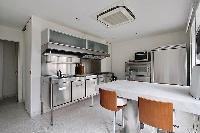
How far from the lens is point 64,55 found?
4113 mm

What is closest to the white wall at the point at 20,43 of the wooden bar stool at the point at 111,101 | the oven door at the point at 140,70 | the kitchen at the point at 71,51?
the kitchen at the point at 71,51

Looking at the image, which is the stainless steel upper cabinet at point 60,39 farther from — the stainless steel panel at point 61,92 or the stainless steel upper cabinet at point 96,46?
the stainless steel panel at point 61,92

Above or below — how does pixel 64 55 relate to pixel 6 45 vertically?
below

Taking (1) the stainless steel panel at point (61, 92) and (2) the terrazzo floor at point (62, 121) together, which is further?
(1) the stainless steel panel at point (61, 92)

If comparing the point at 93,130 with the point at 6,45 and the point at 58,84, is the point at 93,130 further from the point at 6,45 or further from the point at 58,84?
the point at 6,45

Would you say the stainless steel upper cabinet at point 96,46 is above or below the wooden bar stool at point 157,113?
above

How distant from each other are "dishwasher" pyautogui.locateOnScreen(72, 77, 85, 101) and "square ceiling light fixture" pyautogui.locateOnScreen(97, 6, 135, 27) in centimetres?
190

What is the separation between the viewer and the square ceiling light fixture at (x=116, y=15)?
2.39m

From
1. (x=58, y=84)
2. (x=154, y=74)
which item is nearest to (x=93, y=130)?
(x=58, y=84)

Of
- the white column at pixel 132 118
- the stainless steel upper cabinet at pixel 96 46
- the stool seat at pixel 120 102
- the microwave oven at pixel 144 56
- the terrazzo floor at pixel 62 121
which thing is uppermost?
the stainless steel upper cabinet at pixel 96 46

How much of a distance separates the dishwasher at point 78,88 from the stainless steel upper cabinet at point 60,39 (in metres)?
1.07

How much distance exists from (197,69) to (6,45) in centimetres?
603

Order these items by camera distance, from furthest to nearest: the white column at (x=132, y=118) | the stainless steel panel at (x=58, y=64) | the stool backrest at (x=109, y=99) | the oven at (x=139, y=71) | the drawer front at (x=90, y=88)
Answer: the oven at (x=139, y=71) → the drawer front at (x=90, y=88) → the stainless steel panel at (x=58, y=64) → the white column at (x=132, y=118) → the stool backrest at (x=109, y=99)

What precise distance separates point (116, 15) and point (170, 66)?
2.82m
